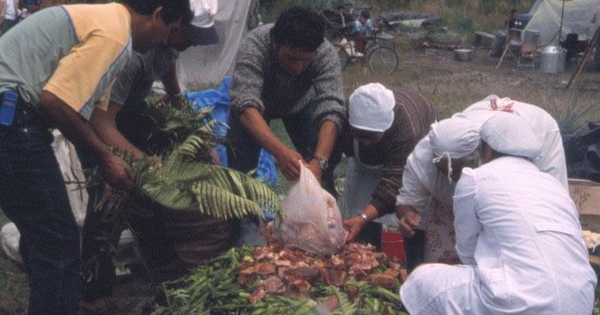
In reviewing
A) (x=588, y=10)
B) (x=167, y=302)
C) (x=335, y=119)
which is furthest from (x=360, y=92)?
(x=588, y=10)

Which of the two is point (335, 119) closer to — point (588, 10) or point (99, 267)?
point (99, 267)

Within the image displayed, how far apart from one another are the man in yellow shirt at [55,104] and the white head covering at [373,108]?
1.06m

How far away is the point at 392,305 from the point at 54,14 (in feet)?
6.43

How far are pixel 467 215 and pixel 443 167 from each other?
0.65 metres

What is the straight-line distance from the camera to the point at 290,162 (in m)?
5.05

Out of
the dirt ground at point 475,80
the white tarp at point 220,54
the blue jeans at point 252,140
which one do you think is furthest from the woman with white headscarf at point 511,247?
the white tarp at point 220,54

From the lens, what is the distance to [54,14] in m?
4.30

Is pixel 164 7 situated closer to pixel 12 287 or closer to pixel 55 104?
pixel 55 104

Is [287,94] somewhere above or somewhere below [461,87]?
above

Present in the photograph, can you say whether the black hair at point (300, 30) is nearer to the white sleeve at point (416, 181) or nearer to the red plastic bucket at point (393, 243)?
the white sleeve at point (416, 181)

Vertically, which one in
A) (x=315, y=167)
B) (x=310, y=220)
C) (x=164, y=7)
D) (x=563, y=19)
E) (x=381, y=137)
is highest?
(x=164, y=7)

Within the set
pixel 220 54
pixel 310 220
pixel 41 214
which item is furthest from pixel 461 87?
pixel 41 214

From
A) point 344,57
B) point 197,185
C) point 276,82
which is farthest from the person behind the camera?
point 344,57

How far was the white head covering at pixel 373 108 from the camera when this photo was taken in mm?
5031
